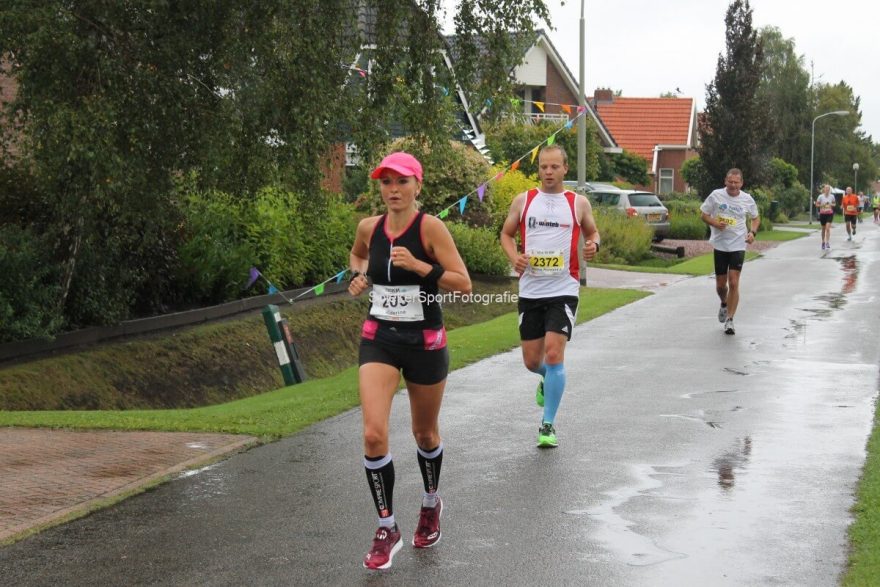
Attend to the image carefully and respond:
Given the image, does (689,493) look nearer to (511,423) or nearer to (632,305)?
(511,423)

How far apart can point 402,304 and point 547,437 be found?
2.82m

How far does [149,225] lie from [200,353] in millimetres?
1944

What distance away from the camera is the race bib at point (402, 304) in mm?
5930

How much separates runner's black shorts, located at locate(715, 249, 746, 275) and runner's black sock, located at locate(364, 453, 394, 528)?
10.0 m

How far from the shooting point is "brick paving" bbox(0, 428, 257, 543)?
6.82 m

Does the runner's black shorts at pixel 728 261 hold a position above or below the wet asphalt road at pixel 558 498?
above

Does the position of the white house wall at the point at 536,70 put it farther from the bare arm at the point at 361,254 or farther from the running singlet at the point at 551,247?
the bare arm at the point at 361,254

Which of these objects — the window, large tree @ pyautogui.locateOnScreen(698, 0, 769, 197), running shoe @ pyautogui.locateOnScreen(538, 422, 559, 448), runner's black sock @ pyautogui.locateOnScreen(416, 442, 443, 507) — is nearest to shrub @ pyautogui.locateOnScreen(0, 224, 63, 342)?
running shoe @ pyautogui.locateOnScreen(538, 422, 559, 448)

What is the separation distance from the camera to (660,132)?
236 feet

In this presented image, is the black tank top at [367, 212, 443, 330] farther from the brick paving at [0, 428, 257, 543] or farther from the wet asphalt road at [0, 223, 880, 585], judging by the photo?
the brick paving at [0, 428, 257, 543]

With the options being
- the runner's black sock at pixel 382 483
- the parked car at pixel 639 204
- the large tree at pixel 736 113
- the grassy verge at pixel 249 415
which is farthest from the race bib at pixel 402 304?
the large tree at pixel 736 113

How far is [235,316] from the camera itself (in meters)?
16.9

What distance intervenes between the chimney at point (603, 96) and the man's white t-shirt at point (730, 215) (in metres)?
51.8

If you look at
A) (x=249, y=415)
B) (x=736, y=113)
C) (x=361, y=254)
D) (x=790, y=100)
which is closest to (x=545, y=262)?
(x=361, y=254)
